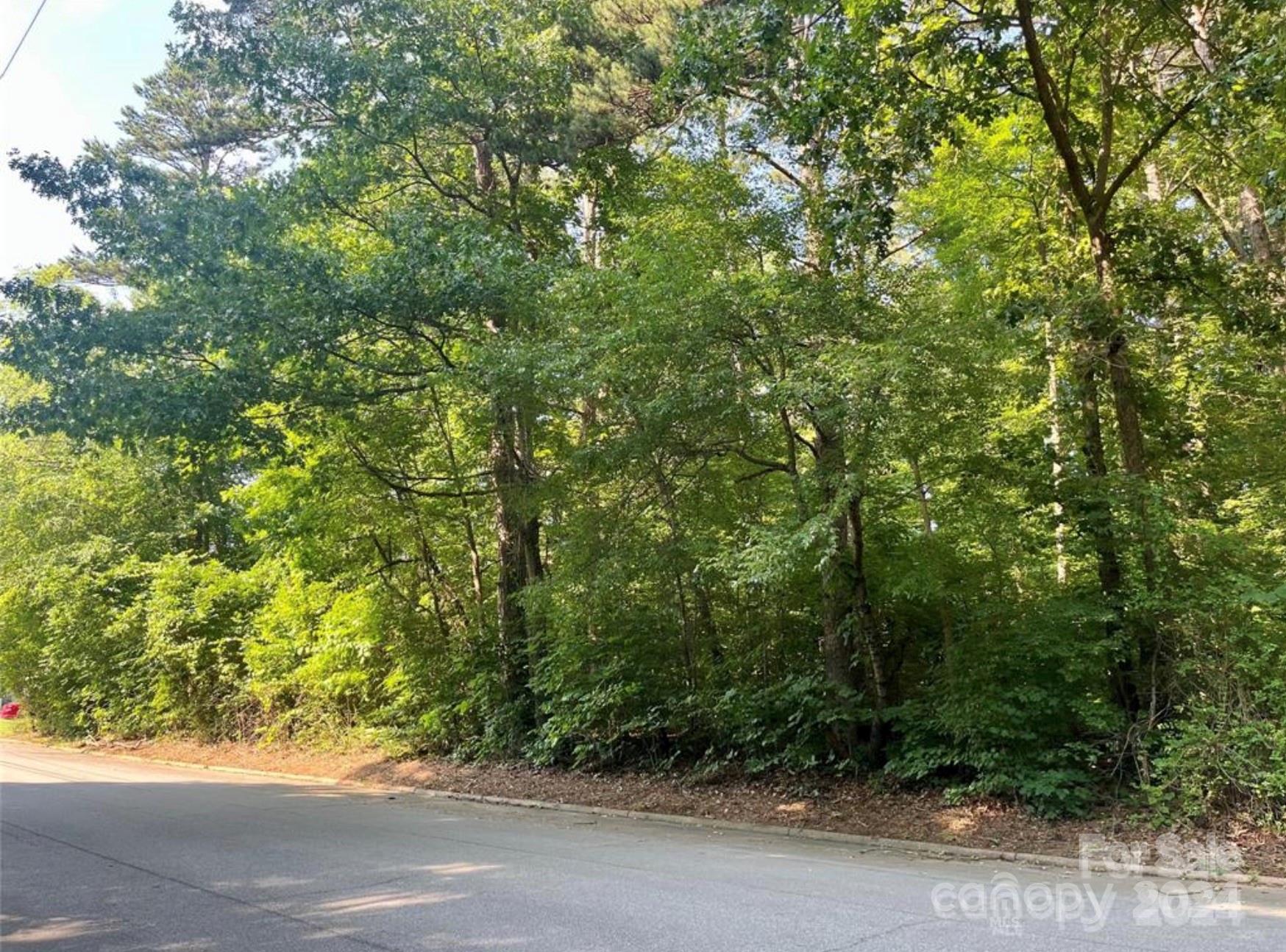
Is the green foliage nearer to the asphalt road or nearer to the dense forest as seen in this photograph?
the dense forest

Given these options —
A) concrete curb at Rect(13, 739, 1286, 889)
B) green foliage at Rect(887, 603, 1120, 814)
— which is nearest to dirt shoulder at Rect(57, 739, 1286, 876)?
concrete curb at Rect(13, 739, 1286, 889)

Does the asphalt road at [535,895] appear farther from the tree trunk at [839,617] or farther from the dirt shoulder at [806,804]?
the tree trunk at [839,617]

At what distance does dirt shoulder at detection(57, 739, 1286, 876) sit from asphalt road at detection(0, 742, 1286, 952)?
73cm

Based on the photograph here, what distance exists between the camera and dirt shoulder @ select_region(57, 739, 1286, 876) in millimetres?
8117

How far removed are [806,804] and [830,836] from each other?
1.06m

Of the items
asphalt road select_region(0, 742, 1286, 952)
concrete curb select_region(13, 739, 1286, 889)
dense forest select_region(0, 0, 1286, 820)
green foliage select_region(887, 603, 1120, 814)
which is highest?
dense forest select_region(0, 0, 1286, 820)

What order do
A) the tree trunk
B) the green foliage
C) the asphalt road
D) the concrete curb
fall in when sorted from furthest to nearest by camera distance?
the tree trunk < the green foliage < the concrete curb < the asphalt road

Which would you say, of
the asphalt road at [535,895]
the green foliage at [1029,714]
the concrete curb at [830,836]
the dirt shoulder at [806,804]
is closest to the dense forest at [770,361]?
the green foliage at [1029,714]

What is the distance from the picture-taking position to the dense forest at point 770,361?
919cm

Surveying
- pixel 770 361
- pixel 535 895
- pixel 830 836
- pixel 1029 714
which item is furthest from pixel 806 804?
pixel 770 361

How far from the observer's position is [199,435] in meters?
11.3

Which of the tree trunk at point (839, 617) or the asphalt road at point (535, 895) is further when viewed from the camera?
the tree trunk at point (839, 617)

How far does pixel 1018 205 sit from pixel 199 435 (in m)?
11.0

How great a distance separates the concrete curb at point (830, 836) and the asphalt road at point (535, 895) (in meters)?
0.29
